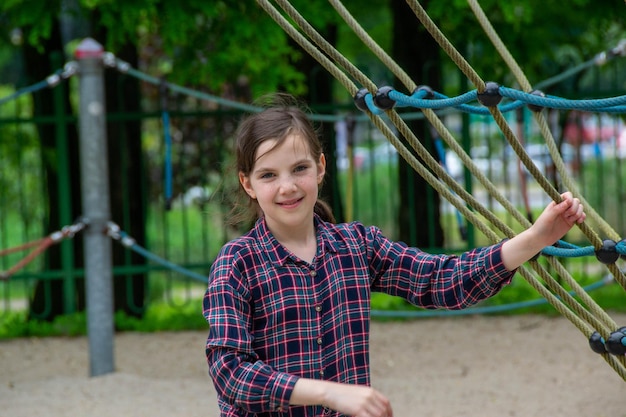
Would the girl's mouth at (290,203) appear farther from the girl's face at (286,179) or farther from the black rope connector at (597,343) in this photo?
the black rope connector at (597,343)

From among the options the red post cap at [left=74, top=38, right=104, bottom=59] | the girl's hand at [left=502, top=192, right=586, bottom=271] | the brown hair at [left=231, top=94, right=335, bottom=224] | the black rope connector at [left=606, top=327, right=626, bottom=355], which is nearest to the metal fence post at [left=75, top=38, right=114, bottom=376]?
the red post cap at [left=74, top=38, right=104, bottom=59]

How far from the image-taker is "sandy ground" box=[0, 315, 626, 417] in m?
4.54

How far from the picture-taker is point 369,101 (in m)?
2.34

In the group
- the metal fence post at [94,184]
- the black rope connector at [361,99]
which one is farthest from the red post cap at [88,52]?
the black rope connector at [361,99]

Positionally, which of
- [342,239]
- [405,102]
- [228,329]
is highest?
[405,102]

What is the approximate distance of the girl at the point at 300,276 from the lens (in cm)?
206

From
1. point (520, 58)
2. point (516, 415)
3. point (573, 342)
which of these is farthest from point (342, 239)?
point (520, 58)

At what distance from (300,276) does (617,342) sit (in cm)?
76

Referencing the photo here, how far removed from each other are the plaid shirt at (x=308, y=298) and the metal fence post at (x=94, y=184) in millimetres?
2840

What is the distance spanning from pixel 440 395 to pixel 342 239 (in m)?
2.67

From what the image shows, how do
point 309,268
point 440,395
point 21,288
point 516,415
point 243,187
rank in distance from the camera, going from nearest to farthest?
1. point 309,268
2. point 243,187
3. point 516,415
4. point 440,395
5. point 21,288

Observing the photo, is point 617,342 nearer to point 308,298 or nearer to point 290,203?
point 308,298

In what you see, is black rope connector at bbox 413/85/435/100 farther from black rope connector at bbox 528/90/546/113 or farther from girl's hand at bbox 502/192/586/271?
girl's hand at bbox 502/192/586/271

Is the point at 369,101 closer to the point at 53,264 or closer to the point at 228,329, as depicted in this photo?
the point at 228,329
